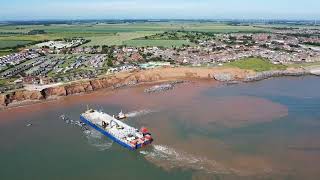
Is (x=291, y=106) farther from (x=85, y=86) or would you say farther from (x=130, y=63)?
(x=130, y=63)

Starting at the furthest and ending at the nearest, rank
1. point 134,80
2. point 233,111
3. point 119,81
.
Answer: point 134,80, point 119,81, point 233,111

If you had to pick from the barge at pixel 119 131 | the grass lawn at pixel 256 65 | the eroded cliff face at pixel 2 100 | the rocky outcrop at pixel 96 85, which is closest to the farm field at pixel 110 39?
the grass lawn at pixel 256 65

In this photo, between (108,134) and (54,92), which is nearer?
(108,134)

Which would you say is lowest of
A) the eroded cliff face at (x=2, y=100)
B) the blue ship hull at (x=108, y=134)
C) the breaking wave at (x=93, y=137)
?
the breaking wave at (x=93, y=137)

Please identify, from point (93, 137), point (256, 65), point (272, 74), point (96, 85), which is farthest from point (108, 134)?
point (256, 65)

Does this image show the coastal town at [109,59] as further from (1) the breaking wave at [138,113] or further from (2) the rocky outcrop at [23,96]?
(1) the breaking wave at [138,113]

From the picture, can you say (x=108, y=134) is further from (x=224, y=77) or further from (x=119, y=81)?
(x=224, y=77)
